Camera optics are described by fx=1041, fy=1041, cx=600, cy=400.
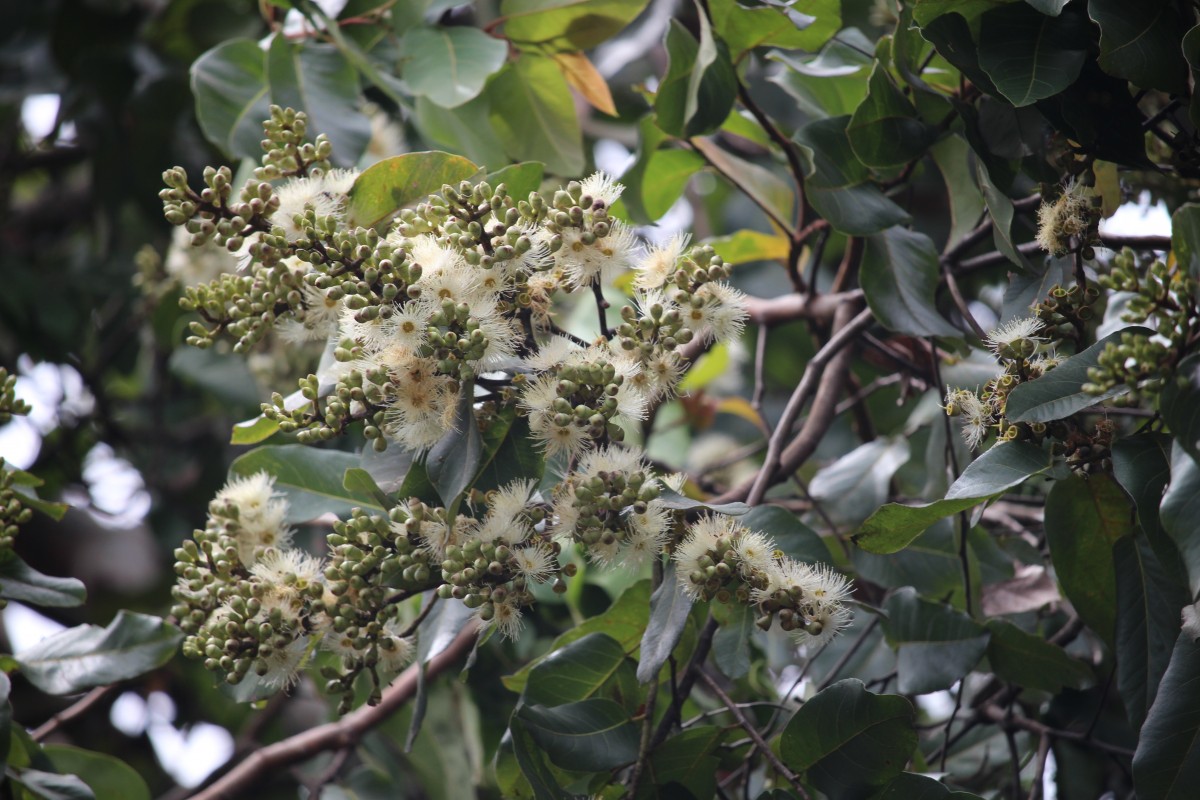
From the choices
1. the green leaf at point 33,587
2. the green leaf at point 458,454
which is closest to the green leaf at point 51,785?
the green leaf at point 33,587

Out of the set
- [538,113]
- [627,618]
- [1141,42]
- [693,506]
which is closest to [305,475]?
[627,618]

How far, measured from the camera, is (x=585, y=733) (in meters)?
1.14

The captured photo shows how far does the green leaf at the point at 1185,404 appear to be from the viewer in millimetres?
918

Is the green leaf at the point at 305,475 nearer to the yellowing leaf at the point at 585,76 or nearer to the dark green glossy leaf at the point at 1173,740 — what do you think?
the yellowing leaf at the point at 585,76

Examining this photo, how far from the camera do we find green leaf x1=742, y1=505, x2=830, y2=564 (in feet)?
3.99

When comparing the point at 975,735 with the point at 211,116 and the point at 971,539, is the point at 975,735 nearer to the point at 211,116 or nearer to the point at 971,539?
the point at 971,539

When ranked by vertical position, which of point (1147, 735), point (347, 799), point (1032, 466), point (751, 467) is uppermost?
point (1032, 466)

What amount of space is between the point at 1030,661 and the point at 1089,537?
0.69 ft

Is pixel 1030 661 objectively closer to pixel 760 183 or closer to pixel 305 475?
pixel 760 183

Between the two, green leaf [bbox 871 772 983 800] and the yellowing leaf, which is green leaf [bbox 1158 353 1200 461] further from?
the yellowing leaf

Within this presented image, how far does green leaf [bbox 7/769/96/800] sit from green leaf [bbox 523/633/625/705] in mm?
596

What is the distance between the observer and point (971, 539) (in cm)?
157

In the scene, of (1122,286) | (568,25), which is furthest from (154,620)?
(1122,286)

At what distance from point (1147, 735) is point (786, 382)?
1.62 metres
